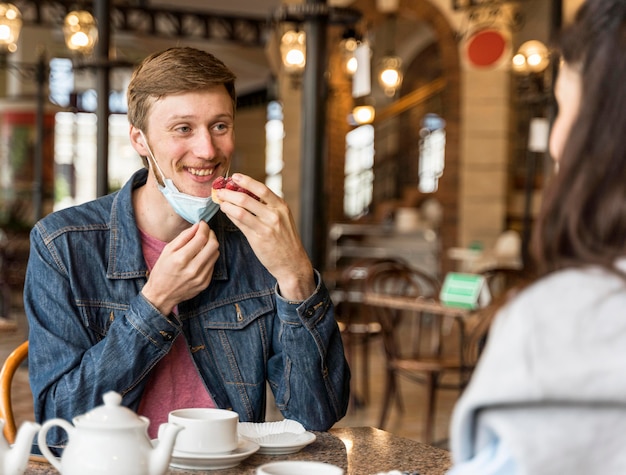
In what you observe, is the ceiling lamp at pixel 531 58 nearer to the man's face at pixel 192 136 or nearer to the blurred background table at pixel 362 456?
the man's face at pixel 192 136

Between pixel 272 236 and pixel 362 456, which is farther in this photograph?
pixel 272 236

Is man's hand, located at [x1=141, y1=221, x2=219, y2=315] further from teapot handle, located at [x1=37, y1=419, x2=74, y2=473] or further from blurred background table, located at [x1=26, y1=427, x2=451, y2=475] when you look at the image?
→ teapot handle, located at [x1=37, y1=419, x2=74, y2=473]

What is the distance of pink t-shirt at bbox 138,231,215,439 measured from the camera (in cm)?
180

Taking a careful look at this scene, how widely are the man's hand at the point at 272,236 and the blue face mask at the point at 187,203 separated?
89 mm

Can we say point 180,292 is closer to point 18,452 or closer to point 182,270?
point 182,270

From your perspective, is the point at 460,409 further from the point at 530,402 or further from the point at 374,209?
the point at 374,209

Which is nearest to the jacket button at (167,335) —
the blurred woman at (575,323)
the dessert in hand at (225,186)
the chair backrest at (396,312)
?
the dessert in hand at (225,186)

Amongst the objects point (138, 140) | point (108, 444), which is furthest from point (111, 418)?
point (138, 140)

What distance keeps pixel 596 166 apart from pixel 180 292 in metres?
1.02

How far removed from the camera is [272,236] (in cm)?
181

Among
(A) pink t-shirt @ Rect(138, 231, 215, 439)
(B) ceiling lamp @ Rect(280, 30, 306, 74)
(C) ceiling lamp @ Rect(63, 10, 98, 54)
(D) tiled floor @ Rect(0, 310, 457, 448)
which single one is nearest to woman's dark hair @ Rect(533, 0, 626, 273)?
(A) pink t-shirt @ Rect(138, 231, 215, 439)

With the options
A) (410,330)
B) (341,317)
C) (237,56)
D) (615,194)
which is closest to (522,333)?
(615,194)

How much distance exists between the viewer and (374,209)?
14102 millimetres

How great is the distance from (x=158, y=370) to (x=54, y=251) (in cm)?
30
